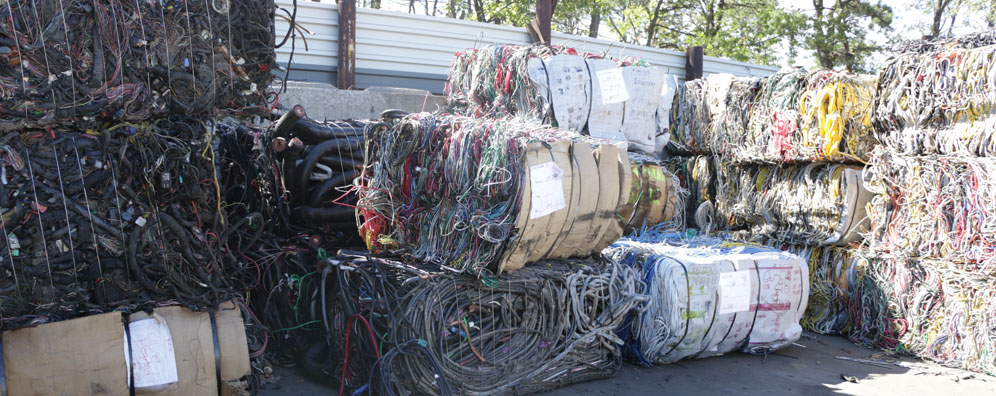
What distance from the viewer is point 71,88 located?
3.48 m

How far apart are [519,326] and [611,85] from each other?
8.53 feet

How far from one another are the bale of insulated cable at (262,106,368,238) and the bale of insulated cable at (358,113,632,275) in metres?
0.27

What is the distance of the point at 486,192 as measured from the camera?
414 cm

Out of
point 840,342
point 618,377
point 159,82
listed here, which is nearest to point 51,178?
point 159,82

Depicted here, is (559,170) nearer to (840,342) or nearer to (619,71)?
(619,71)

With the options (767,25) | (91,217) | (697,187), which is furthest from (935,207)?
(767,25)

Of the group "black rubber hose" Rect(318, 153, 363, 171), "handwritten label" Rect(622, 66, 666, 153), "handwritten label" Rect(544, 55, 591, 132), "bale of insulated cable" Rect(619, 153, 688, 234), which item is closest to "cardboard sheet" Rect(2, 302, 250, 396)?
"black rubber hose" Rect(318, 153, 363, 171)

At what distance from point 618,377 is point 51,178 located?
3481 millimetres

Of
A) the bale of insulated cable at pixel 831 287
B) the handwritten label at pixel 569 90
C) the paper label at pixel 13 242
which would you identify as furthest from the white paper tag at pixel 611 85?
the paper label at pixel 13 242

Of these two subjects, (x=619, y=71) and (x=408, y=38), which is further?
(x=408, y=38)

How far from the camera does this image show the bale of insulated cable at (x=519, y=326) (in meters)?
4.04

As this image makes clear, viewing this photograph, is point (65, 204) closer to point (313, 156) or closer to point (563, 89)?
point (313, 156)

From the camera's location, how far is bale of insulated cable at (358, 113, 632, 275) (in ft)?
13.4

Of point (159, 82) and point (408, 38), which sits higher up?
point (408, 38)
